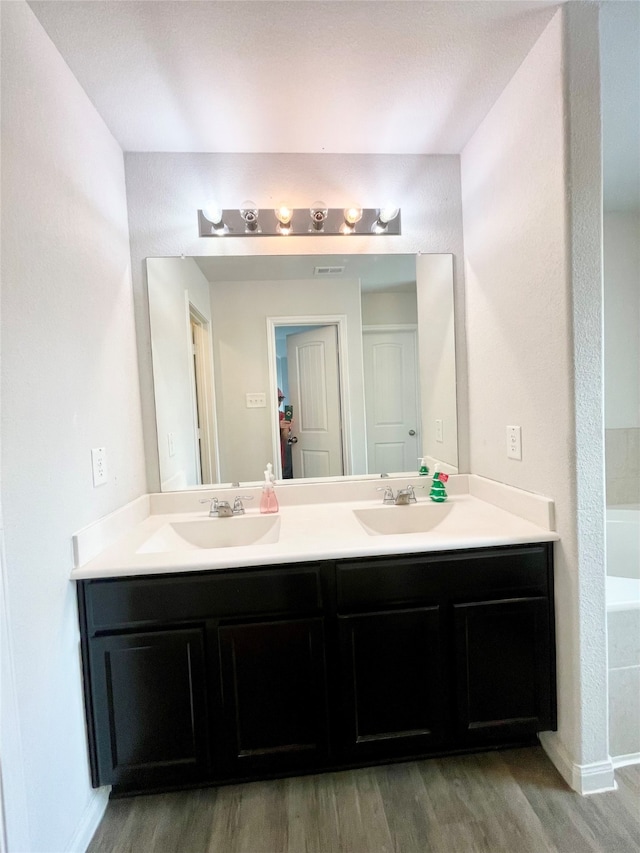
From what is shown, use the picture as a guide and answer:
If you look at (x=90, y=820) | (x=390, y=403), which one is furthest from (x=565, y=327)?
(x=90, y=820)

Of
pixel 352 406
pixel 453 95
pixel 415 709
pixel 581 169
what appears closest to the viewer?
pixel 581 169

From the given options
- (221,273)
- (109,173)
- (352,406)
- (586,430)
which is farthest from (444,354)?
(109,173)

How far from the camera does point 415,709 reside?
4.46 feet

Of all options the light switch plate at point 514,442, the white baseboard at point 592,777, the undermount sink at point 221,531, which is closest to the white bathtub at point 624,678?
the white baseboard at point 592,777

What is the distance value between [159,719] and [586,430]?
5.47 feet

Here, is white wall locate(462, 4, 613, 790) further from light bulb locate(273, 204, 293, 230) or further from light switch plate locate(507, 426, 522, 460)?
light bulb locate(273, 204, 293, 230)

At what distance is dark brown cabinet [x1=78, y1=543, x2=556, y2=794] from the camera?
1271 mm

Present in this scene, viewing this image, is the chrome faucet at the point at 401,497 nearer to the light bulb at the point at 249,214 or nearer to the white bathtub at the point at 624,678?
the white bathtub at the point at 624,678

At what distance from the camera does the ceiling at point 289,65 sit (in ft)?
3.85

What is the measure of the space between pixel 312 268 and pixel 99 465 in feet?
4.12

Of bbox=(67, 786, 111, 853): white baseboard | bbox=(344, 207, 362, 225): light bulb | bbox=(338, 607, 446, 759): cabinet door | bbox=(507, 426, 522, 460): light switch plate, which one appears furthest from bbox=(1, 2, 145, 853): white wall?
bbox=(507, 426, 522, 460): light switch plate

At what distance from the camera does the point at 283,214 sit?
176 cm

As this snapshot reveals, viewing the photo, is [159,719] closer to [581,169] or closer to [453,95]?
[581,169]

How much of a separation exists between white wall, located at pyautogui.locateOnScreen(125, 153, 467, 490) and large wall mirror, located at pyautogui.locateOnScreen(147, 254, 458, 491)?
0.05 meters
